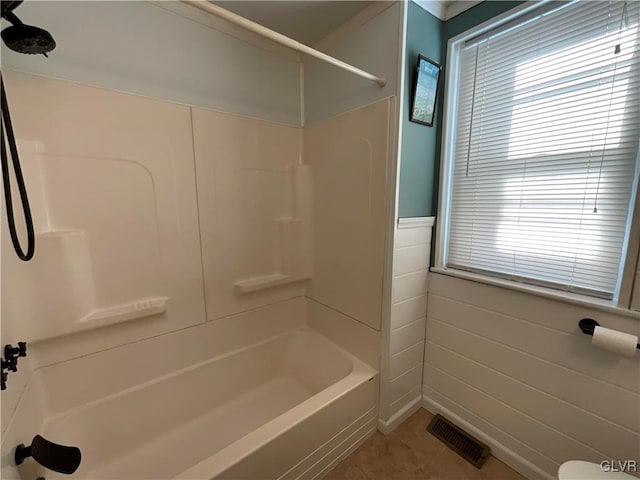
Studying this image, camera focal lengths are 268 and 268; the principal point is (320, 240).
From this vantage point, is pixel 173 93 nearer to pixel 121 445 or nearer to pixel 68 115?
pixel 68 115

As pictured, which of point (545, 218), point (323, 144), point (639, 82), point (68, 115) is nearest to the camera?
point (639, 82)

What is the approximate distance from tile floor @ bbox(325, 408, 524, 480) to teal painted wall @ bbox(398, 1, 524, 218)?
1.35 metres

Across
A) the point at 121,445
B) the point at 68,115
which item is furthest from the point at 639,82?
the point at 121,445

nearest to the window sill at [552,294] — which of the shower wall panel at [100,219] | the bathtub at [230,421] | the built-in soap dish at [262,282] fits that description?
the bathtub at [230,421]

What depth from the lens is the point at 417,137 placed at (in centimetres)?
152

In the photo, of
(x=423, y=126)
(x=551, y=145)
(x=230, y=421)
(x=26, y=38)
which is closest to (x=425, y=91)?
(x=423, y=126)

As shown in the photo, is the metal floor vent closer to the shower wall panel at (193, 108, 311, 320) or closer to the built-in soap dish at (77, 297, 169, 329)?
the shower wall panel at (193, 108, 311, 320)

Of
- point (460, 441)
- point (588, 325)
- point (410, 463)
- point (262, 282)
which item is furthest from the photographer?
point (262, 282)

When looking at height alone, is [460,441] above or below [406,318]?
below

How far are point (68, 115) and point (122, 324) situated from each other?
1025 mm

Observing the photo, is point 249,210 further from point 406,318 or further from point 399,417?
point 399,417

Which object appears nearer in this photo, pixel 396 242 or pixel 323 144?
pixel 396 242

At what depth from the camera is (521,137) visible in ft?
4.44

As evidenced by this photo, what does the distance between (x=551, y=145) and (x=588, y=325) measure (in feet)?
2.69
